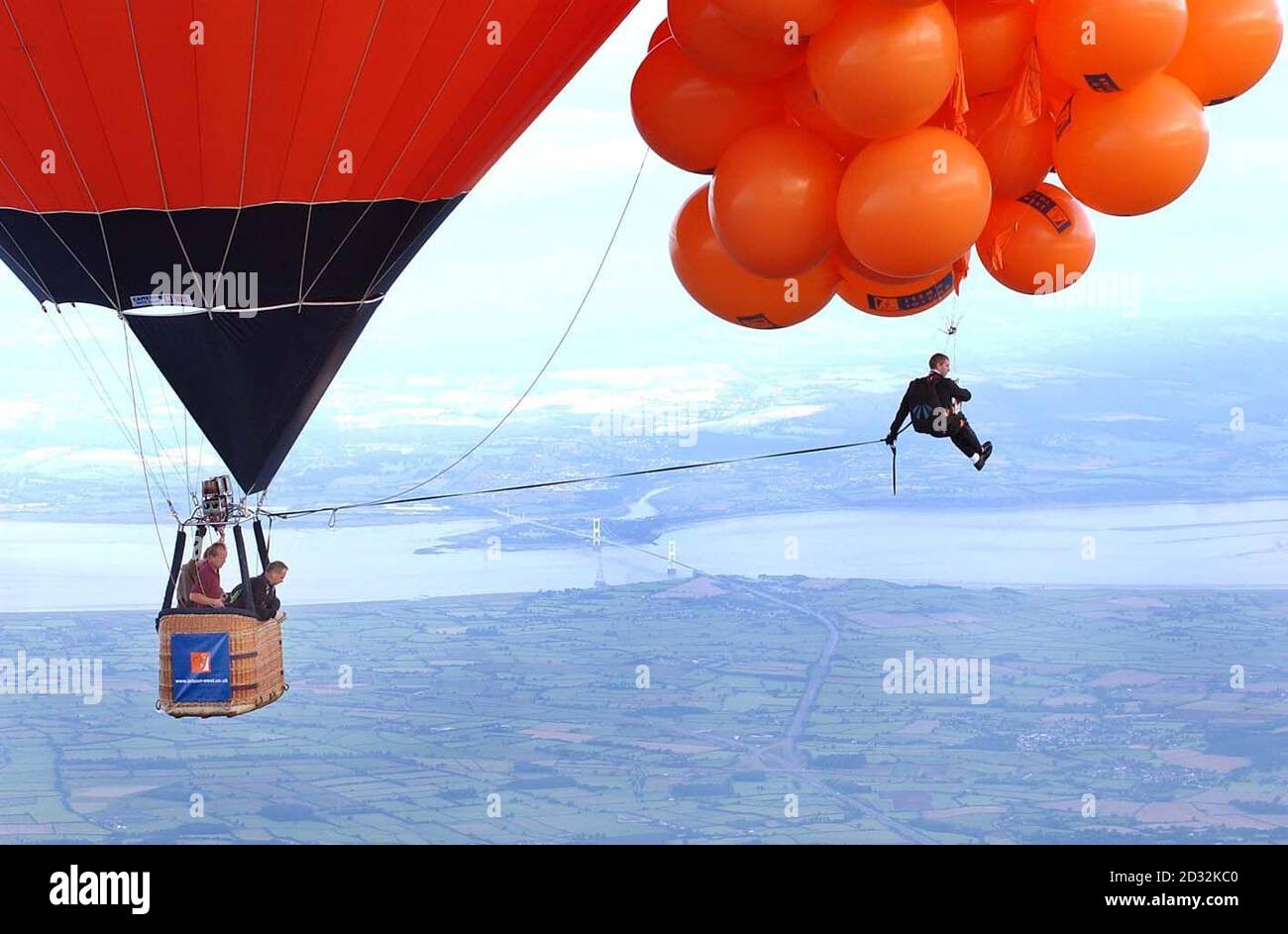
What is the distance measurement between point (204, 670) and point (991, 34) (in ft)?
11.3

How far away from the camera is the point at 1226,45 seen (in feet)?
17.9

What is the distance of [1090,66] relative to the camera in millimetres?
5168

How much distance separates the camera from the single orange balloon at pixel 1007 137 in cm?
562

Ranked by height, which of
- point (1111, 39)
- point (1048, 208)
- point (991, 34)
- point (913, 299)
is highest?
point (991, 34)

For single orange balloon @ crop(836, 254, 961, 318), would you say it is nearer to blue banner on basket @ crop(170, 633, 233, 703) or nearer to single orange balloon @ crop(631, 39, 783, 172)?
single orange balloon @ crop(631, 39, 783, 172)

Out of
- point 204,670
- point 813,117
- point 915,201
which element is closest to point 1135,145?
point 915,201

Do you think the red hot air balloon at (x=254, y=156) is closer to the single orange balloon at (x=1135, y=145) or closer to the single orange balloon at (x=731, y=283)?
the single orange balloon at (x=731, y=283)

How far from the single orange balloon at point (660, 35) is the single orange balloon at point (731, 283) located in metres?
0.53

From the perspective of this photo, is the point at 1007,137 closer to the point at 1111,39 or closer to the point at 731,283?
the point at 1111,39

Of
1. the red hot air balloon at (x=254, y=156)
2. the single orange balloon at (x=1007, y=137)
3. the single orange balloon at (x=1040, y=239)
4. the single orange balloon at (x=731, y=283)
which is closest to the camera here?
the single orange balloon at (x=1007, y=137)

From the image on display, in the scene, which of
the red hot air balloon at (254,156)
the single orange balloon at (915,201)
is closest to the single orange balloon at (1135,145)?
the single orange balloon at (915,201)

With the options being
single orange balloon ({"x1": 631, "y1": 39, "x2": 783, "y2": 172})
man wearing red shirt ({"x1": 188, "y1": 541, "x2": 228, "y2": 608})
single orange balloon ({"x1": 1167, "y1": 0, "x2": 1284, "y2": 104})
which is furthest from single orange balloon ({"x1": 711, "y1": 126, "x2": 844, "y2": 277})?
man wearing red shirt ({"x1": 188, "y1": 541, "x2": 228, "y2": 608})

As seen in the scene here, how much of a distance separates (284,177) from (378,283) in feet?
2.11

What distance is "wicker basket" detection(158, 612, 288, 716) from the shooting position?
612cm
